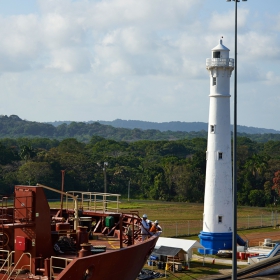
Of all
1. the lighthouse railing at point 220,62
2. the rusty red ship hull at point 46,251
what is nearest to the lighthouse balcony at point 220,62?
the lighthouse railing at point 220,62

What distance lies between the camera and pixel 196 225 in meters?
67.6

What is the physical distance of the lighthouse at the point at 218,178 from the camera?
4853 centimetres

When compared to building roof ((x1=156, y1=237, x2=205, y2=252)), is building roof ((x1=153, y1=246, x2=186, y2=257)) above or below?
below

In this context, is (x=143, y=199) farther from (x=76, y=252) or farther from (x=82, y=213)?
(x=76, y=252)

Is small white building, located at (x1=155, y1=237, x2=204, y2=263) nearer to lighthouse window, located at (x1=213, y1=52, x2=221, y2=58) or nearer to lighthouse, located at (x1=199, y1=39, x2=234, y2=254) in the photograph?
lighthouse, located at (x1=199, y1=39, x2=234, y2=254)

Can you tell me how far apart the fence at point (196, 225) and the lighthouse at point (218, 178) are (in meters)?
9.52

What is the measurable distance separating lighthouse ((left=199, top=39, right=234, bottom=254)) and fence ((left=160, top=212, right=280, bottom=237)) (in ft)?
31.2

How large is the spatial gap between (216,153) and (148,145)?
125544mm

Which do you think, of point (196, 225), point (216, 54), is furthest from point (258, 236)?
point (216, 54)

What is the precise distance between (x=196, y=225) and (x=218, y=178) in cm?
1987

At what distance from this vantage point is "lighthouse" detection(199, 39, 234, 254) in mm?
48531

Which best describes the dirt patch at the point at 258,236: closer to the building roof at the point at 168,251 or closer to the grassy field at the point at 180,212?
the grassy field at the point at 180,212

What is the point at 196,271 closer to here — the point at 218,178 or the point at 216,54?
the point at 218,178

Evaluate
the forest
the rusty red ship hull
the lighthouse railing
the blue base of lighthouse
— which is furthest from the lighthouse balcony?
the forest
